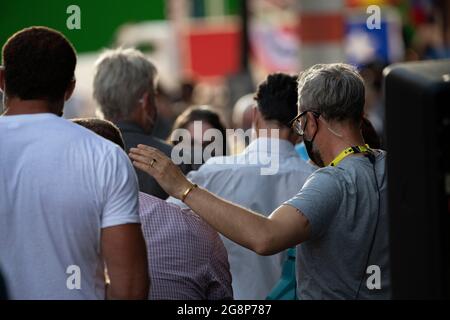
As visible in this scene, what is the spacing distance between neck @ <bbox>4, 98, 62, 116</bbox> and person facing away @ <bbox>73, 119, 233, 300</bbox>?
1.51 feet

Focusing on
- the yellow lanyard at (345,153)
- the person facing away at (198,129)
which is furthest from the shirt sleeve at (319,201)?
the person facing away at (198,129)

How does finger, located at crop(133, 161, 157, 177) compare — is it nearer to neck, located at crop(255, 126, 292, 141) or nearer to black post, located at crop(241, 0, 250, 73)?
neck, located at crop(255, 126, 292, 141)

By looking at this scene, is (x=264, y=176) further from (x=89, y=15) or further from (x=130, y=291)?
(x=89, y=15)

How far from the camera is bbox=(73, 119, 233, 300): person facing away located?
4062 millimetres

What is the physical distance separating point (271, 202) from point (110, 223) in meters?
1.88

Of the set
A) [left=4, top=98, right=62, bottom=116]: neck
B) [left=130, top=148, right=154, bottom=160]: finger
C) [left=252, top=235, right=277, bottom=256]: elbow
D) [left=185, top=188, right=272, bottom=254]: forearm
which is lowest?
[left=252, top=235, right=277, bottom=256]: elbow

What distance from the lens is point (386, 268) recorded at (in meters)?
4.02

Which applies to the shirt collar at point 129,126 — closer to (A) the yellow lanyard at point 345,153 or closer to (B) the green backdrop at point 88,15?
(A) the yellow lanyard at point 345,153

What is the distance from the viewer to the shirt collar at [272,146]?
206 inches

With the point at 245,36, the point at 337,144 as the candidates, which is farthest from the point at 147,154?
the point at 245,36

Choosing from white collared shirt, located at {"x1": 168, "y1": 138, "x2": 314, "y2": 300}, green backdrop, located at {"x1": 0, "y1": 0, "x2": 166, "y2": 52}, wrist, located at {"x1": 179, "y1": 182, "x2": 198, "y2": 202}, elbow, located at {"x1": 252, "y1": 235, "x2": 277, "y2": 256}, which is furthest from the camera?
green backdrop, located at {"x1": 0, "y1": 0, "x2": 166, "y2": 52}

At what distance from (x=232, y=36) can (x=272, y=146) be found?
17.7 meters

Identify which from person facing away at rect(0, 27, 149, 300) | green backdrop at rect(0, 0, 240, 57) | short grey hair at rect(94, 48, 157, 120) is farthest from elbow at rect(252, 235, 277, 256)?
green backdrop at rect(0, 0, 240, 57)

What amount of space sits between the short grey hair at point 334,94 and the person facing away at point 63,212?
36.2 inches
